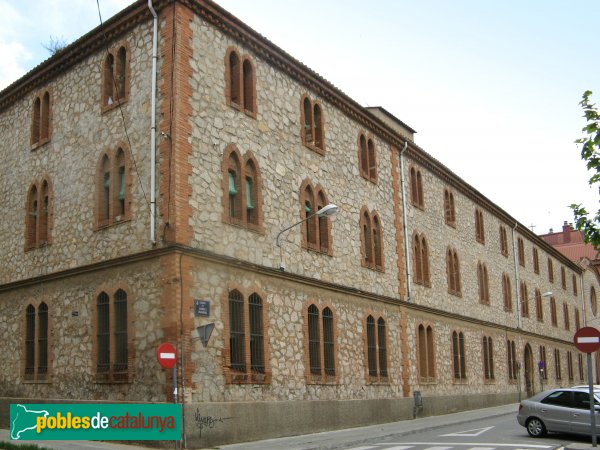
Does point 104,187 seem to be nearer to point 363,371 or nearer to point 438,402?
point 363,371

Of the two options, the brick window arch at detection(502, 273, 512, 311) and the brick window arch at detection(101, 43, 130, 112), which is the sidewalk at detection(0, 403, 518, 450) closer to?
the brick window arch at detection(101, 43, 130, 112)

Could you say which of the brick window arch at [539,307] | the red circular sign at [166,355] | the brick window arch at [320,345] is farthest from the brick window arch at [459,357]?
the red circular sign at [166,355]

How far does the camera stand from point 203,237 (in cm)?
1820

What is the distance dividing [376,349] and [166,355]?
36.7 feet

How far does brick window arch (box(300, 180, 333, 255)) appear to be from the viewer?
886 inches

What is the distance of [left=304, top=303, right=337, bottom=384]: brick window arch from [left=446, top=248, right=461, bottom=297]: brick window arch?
38.2 feet

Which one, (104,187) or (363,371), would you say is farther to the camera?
(363,371)

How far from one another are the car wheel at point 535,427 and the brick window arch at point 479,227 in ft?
61.7

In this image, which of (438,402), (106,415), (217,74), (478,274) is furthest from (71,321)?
(478,274)

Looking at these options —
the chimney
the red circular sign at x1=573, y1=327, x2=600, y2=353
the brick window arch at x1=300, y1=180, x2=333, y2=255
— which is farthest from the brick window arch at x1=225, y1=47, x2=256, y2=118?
the chimney

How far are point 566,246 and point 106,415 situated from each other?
66.9 meters

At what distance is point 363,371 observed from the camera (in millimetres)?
24391

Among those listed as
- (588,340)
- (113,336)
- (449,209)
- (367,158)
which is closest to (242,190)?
(113,336)

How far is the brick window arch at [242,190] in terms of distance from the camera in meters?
19.3
